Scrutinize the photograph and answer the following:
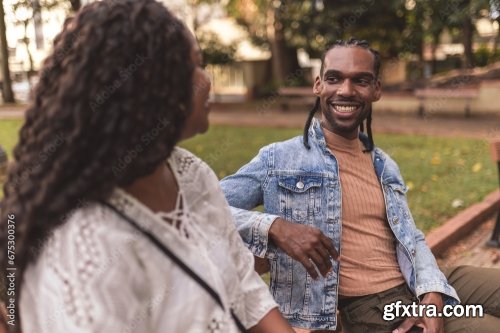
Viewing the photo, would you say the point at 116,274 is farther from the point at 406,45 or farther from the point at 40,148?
the point at 406,45

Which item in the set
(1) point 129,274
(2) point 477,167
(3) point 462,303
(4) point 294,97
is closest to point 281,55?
(4) point 294,97

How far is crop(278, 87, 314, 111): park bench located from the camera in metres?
17.6

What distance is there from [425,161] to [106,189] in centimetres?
829

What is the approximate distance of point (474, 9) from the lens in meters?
13.6

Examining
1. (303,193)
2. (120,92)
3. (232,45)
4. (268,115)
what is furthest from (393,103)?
(120,92)

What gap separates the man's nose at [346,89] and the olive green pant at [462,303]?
2.81 ft

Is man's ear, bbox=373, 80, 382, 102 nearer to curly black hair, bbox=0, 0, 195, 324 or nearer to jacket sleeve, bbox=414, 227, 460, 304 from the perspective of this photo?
jacket sleeve, bbox=414, 227, 460, 304

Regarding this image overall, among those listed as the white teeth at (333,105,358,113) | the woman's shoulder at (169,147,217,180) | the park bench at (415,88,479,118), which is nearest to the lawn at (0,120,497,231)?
the white teeth at (333,105,358,113)

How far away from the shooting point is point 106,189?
1.23 meters

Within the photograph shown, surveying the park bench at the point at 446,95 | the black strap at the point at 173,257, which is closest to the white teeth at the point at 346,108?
the black strap at the point at 173,257

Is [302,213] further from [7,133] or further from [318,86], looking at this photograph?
[7,133]

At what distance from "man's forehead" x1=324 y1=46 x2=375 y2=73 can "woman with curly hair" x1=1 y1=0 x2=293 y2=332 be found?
4.08ft

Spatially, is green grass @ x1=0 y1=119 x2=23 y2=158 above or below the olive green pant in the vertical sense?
below

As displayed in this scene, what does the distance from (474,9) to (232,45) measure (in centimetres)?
1087
